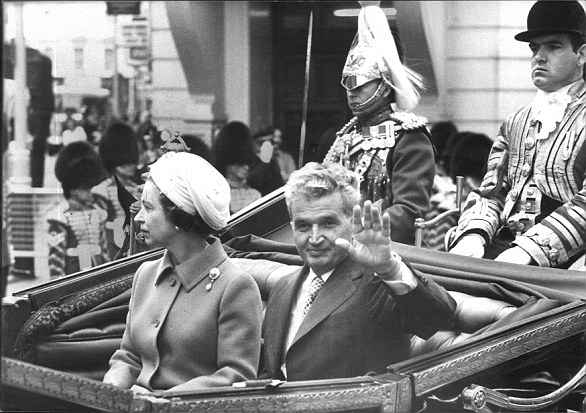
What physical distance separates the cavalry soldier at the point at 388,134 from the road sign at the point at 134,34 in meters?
2.28

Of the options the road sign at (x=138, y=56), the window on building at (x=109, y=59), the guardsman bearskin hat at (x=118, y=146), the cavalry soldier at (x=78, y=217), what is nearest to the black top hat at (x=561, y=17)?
the cavalry soldier at (x=78, y=217)

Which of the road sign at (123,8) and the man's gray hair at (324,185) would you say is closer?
the man's gray hair at (324,185)

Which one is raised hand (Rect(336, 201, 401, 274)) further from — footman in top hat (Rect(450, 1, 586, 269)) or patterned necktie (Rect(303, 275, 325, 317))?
footman in top hat (Rect(450, 1, 586, 269))

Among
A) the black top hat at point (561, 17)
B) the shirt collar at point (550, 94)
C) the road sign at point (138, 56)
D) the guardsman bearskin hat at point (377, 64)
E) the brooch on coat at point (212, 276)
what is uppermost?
the black top hat at point (561, 17)

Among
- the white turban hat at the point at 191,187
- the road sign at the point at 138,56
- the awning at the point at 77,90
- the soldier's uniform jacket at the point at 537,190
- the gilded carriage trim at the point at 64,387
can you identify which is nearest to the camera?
the gilded carriage trim at the point at 64,387

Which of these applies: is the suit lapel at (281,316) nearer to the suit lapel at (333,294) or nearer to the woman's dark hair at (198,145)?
the suit lapel at (333,294)

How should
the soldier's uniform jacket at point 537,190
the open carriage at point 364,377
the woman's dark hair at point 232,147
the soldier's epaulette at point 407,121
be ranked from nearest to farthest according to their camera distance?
the open carriage at point 364,377
the soldier's uniform jacket at point 537,190
the soldier's epaulette at point 407,121
the woman's dark hair at point 232,147

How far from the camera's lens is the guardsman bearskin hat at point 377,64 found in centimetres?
547

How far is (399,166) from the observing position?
18.1 feet

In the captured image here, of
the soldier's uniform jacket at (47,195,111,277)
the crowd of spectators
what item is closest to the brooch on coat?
the crowd of spectators

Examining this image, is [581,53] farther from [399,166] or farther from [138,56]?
[138,56]

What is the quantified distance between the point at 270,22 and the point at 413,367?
4.96 m

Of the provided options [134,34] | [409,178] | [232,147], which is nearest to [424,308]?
[409,178]

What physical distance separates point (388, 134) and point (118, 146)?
2786mm
